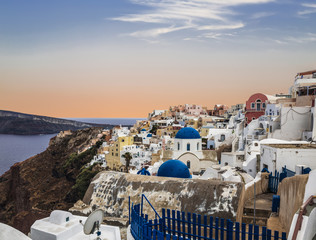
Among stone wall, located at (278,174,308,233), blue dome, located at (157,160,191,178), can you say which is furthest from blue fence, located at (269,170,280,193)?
blue dome, located at (157,160,191,178)

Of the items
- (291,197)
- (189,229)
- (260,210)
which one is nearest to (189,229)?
(189,229)

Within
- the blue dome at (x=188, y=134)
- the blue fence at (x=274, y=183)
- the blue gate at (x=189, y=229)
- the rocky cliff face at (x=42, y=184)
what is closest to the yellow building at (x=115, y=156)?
the rocky cliff face at (x=42, y=184)

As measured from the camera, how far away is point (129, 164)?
4178 cm

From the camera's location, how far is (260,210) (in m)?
8.59

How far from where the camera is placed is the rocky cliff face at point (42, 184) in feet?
156

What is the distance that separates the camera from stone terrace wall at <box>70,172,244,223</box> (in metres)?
7.04

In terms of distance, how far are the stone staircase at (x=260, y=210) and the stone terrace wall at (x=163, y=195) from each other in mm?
1461

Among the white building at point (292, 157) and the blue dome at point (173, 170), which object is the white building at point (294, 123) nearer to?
the white building at point (292, 157)

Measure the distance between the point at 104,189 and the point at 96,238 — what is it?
2566 millimetres

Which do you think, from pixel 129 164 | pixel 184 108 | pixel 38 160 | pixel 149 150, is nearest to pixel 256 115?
pixel 149 150

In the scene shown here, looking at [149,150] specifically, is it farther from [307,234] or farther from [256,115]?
[307,234]

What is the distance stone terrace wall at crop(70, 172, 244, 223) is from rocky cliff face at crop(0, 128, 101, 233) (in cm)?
3720

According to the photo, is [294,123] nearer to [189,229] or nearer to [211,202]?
[211,202]

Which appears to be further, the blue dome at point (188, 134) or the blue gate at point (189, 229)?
the blue dome at point (188, 134)
